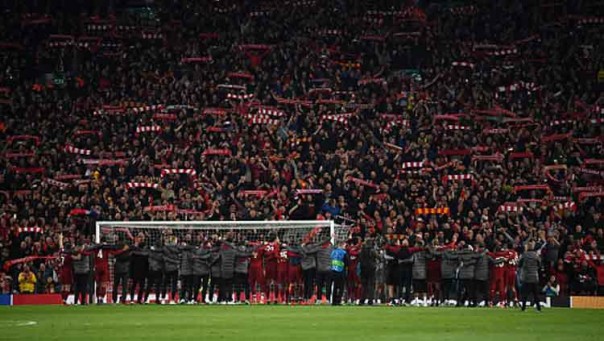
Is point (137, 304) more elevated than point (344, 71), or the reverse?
point (344, 71)

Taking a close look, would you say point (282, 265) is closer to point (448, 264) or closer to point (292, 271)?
point (292, 271)

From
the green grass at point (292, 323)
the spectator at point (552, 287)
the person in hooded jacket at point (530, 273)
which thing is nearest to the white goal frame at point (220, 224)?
the green grass at point (292, 323)

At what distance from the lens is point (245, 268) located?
35.1m

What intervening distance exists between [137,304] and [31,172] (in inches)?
474

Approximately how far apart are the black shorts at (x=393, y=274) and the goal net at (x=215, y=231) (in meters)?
2.35

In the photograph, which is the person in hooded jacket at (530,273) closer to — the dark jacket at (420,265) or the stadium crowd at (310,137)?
the stadium crowd at (310,137)

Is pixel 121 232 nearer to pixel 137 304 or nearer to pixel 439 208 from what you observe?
pixel 137 304

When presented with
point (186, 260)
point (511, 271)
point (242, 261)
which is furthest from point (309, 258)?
point (511, 271)

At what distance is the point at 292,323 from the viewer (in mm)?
25375

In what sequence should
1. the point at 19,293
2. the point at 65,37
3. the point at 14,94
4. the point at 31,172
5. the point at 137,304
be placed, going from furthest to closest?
the point at 65,37 → the point at 14,94 → the point at 31,172 → the point at 19,293 → the point at 137,304

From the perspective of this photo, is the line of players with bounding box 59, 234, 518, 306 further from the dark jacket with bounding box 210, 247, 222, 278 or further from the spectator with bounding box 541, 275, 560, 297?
the spectator with bounding box 541, 275, 560, 297


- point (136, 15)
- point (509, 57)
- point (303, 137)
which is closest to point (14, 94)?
point (136, 15)

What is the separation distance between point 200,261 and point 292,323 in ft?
32.1

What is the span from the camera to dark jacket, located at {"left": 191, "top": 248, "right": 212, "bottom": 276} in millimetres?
34688
